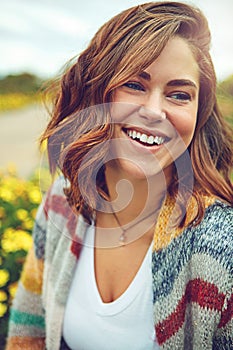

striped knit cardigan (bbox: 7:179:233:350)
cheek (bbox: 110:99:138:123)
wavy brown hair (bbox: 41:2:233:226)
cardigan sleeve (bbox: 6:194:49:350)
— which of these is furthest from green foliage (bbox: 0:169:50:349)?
cheek (bbox: 110:99:138:123)

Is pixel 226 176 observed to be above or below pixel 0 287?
above

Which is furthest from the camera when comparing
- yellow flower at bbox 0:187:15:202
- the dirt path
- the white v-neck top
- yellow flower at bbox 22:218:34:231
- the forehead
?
the dirt path

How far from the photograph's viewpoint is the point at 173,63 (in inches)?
41.8

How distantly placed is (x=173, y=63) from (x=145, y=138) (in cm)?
18

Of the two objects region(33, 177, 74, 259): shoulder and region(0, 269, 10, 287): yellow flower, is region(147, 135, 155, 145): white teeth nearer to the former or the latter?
region(33, 177, 74, 259): shoulder

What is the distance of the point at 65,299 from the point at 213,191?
1.75 feet

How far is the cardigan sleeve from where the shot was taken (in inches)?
60.6

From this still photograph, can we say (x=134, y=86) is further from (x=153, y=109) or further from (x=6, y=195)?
(x=6, y=195)

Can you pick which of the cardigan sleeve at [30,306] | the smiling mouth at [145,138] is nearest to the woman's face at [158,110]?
the smiling mouth at [145,138]

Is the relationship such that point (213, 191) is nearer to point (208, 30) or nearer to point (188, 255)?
point (188, 255)

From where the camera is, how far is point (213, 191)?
1.19 m

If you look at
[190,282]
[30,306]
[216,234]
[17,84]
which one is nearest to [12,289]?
[30,306]

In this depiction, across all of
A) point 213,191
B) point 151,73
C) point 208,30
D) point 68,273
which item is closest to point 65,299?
point 68,273

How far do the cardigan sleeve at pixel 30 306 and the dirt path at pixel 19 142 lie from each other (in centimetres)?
203
